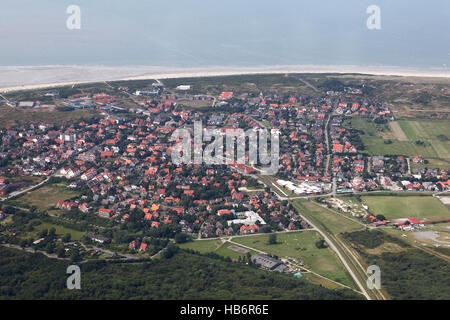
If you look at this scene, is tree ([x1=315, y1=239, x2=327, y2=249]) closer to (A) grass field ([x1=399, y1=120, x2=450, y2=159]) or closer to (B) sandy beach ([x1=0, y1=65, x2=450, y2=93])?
(A) grass field ([x1=399, y1=120, x2=450, y2=159])

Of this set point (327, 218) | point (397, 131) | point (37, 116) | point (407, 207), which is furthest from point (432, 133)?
point (37, 116)

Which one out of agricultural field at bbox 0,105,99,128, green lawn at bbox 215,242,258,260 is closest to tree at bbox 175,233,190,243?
green lawn at bbox 215,242,258,260

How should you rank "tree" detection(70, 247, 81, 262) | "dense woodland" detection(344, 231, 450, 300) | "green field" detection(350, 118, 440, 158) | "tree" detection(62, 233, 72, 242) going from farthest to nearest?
"green field" detection(350, 118, 440, 158)
"tree" detection(62, 233, 72, 242)
"tree" detection(70, 247, 81, 262)
"dense woodland" detection(344, 231, 450, 300)

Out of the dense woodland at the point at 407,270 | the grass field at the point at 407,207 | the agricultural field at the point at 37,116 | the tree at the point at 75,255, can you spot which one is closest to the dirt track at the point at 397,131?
the grass field at the point at 407,207

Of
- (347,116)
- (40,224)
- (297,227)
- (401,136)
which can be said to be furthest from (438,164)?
(40,224)

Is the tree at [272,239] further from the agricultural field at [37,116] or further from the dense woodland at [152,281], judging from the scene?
the agricultural field at [37,116]

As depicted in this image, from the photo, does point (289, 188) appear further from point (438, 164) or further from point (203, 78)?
point (203, 78)
